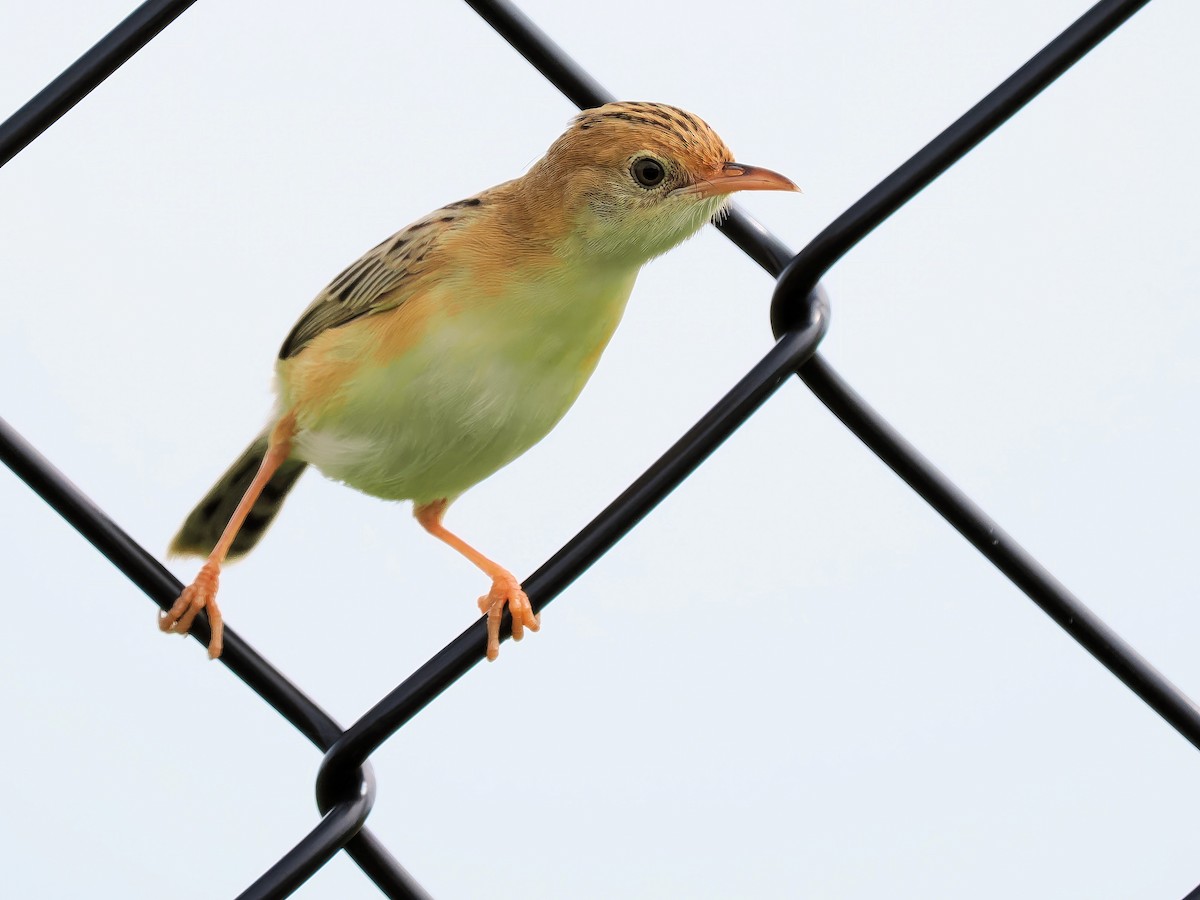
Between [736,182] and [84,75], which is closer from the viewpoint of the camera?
[84,75]

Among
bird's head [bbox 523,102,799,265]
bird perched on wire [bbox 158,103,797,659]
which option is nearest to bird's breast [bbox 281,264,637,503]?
bird perched on wire [bbox 158,103,797,659]

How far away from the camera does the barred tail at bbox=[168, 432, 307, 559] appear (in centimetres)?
461

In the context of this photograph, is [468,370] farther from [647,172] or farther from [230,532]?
[230,532]

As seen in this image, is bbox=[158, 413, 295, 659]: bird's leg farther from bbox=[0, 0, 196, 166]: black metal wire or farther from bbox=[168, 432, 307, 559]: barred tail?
bbox=[0, 0, 196, 166]: black metal wire

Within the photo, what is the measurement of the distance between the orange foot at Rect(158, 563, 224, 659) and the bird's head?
1200mm

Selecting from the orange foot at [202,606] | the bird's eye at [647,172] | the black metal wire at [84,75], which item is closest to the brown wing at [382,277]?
the bird's eye at [647,172]

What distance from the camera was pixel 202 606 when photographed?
3.55m

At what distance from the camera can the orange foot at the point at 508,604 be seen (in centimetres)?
301

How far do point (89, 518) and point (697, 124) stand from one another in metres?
1.97

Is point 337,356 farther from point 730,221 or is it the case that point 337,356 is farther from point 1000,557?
point 1000,557

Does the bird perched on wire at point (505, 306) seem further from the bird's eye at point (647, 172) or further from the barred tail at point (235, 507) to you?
the barred tail at point (235, 507)

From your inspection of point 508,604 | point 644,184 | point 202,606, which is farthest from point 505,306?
point 202,606

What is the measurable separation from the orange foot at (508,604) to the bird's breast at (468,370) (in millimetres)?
333

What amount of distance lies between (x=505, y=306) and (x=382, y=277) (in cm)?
47
